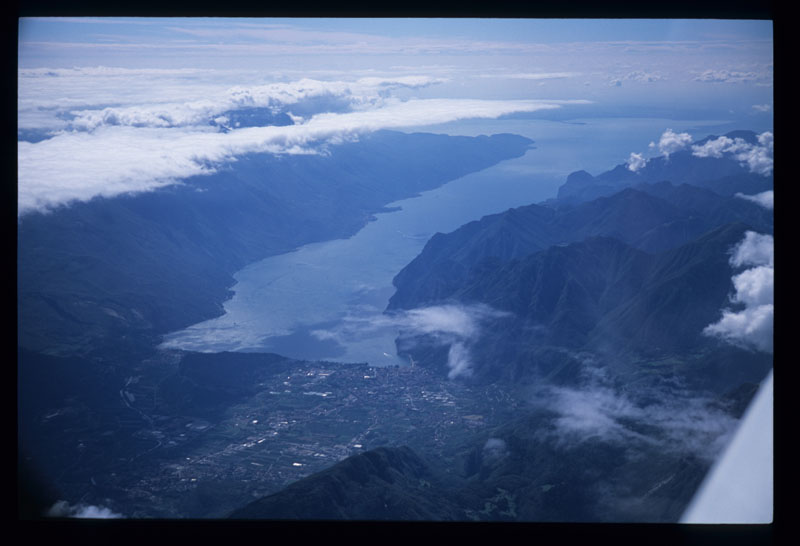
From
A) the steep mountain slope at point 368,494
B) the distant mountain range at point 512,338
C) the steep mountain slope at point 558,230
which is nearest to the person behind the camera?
the steep mountain slope at point 368,494

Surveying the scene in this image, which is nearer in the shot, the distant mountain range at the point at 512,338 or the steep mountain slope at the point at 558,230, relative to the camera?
the distant mountain range at the point at 512,338

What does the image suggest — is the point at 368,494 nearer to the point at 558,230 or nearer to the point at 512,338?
the point at 512,338

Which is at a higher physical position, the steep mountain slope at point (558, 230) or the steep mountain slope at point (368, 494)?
the steep mountain slope at point (558, 230)

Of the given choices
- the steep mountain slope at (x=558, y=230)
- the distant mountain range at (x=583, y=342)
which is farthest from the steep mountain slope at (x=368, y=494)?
the steep mountain slope at (x=558, y=230)

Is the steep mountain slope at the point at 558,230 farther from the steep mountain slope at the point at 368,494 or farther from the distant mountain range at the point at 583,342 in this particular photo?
the steep mountain slope at the point at 368,494

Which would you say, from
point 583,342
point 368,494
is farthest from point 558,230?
point 368,494

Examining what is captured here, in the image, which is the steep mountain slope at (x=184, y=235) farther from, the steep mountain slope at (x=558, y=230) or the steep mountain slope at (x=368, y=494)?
the steep mountain slope at (x=368, y=494)

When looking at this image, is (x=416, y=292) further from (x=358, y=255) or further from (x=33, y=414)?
(x=33, y=414)

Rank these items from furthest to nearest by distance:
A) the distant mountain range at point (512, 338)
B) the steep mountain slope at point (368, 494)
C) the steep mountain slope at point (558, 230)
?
1. the steep mountain slope at point (558, 230)
2. the distant mountain range at point (512, 338)
3. the steep mountain slope at point (368, 494)
